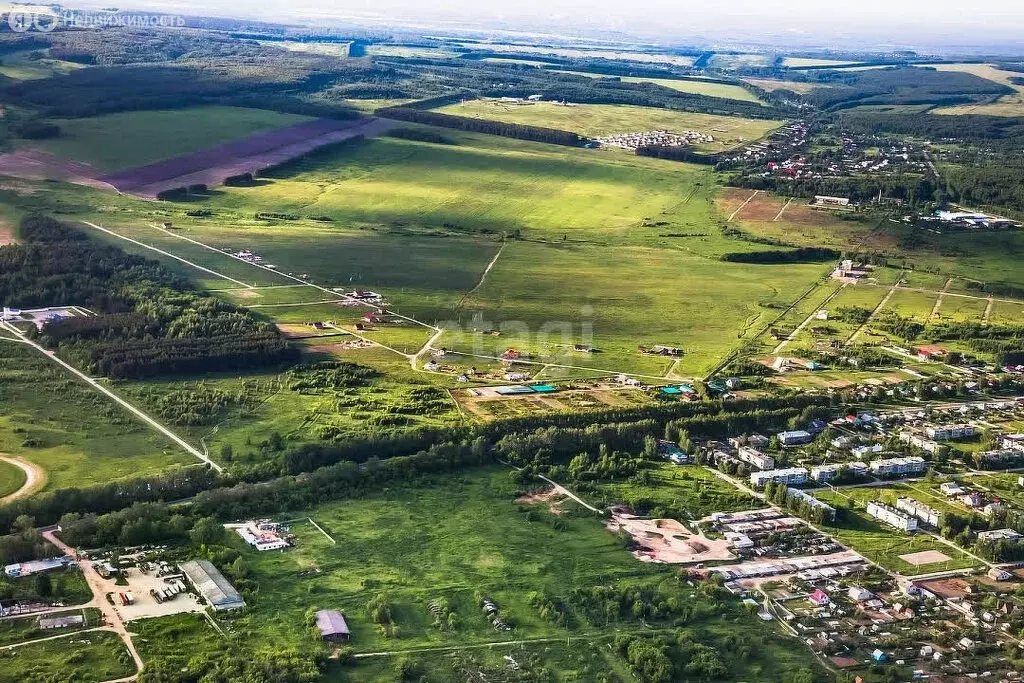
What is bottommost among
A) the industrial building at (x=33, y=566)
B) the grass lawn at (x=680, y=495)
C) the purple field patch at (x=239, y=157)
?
the industrial building at (x=33, y=566)

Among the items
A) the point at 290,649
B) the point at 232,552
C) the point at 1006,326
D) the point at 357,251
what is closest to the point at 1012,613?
the point at 290,649

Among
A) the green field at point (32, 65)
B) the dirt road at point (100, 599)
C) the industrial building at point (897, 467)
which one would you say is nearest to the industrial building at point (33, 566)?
the dirt road at point (100, 599)

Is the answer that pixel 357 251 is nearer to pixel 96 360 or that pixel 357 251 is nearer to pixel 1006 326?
pixel 96 360

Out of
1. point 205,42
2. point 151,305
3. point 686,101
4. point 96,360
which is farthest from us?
point 205,42

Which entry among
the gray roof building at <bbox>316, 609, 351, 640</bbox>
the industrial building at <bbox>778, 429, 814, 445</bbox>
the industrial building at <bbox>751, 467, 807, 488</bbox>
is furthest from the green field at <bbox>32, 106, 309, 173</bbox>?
the gray roof building at <bbox>316, 609, 351, 640</bbox>

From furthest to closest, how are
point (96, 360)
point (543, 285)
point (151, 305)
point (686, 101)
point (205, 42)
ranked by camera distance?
point (205, 42) → point (686, 101) → point (543, 285) → point (151, 305) → point (96, 360)

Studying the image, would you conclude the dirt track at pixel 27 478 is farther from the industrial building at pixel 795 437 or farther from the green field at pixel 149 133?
the green field at pixel 149 133

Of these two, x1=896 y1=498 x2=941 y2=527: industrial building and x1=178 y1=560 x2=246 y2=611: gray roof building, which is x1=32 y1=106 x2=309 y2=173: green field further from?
x1=896 y1=498 x2=941 y2=527: industrial building
